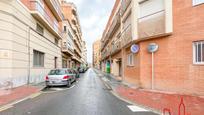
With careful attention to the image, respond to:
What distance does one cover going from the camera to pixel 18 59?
50.5 ft

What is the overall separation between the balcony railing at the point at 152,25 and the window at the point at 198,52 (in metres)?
2.25

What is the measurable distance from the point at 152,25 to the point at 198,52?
3.73 meters

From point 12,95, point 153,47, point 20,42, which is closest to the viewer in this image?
point 12,95

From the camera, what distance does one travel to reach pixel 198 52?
1171 cm

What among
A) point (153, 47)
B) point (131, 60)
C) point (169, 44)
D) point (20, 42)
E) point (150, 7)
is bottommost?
point (131, 60)

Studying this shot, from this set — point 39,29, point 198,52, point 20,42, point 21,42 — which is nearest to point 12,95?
point 20,42

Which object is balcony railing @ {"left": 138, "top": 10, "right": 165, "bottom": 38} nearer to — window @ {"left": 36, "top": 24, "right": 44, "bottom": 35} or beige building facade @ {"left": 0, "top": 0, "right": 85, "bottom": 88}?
beige building facade @ {"left": 0, "top": 0, "right": 85, "bottom": 88}

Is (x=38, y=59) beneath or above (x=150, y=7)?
beneath

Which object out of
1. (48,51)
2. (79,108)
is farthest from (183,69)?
(48,51)

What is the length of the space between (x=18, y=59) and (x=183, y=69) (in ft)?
38.4

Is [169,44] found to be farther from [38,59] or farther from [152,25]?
[38,59]

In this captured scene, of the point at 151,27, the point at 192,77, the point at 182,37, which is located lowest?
the point at 192,77

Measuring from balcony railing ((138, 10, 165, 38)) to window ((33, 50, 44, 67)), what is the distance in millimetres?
10978

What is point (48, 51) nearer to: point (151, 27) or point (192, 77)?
point (151, 27)
